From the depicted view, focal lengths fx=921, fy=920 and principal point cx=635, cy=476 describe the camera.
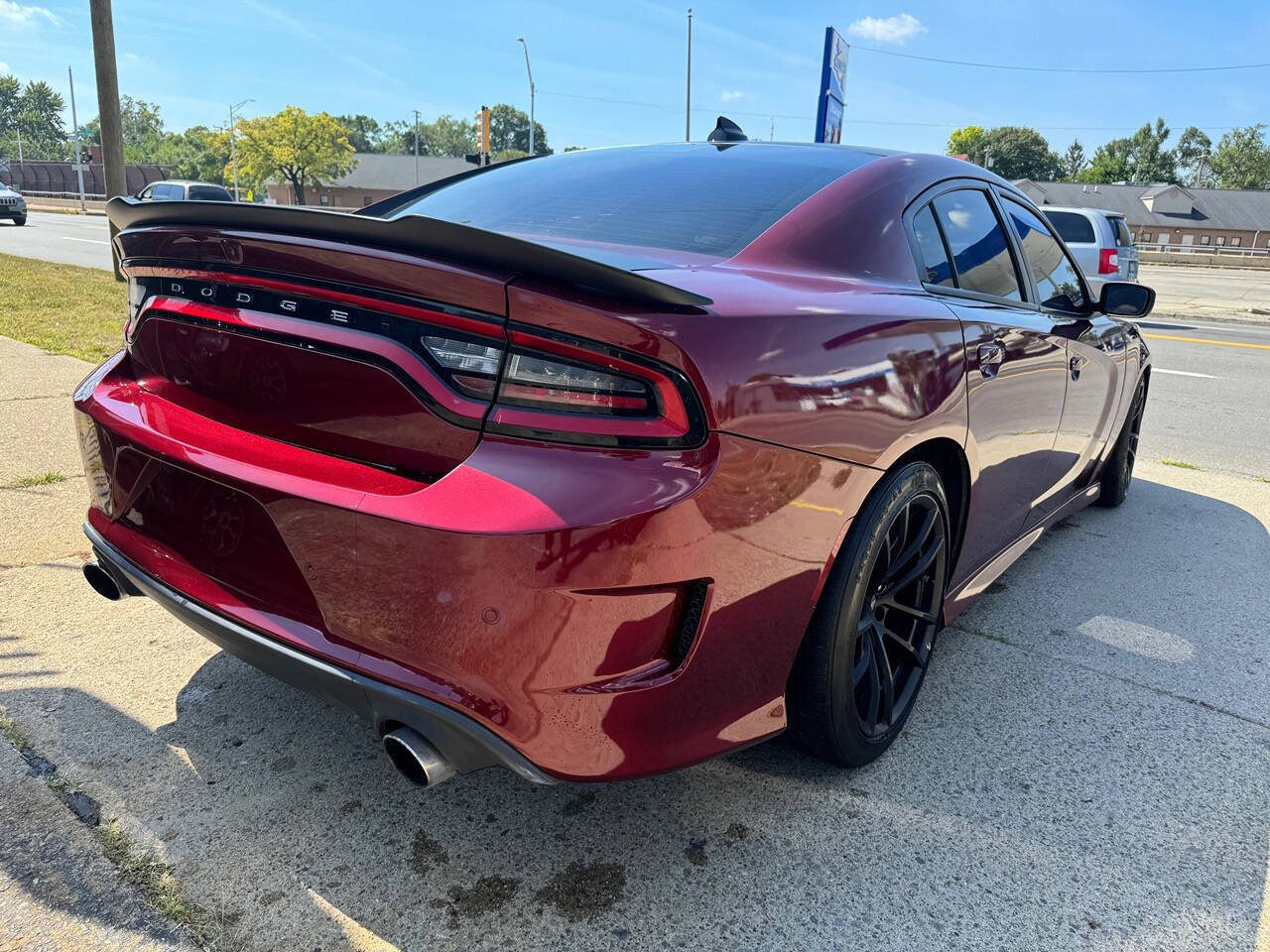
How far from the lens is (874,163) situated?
2576mm

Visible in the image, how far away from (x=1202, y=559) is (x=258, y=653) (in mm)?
3956

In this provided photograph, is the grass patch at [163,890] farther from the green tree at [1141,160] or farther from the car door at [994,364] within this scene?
the green tree at [1141,160]

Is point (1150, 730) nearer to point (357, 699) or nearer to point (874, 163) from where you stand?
point (874, 163)

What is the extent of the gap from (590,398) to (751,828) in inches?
43.7

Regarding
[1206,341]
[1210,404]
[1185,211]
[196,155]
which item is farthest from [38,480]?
[196,155]

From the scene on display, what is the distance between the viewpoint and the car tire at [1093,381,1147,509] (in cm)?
448

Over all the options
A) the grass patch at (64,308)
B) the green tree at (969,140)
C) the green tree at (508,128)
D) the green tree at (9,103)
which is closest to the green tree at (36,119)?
the green tree at (9,103)

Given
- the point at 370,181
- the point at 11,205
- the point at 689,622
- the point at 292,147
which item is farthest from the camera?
the point at 370,181

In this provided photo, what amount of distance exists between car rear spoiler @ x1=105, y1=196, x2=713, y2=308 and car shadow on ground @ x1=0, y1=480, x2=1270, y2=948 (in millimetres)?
1187

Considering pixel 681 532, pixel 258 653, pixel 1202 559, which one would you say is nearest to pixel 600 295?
pixel 681 532

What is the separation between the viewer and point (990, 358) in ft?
8.26

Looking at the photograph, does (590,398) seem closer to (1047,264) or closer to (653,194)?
(653,194)

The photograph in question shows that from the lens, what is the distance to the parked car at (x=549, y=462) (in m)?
1.53

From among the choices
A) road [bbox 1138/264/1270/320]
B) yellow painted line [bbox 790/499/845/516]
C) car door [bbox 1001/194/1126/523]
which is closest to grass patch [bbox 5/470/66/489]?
yellow painted line [bbox 790/499/845/516]
